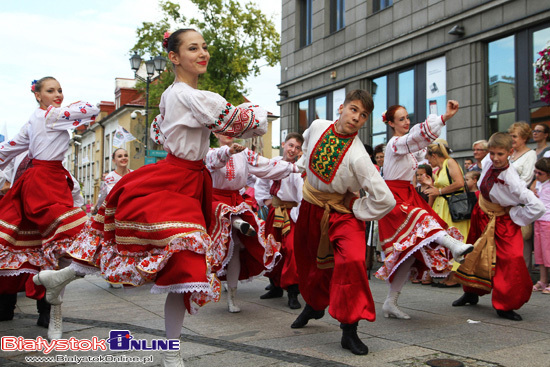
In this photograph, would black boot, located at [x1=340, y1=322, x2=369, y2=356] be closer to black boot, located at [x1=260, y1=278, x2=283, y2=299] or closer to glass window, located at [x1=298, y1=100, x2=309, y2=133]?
black boot, located at [x1=260, y1=278, x2=283, y2=299]

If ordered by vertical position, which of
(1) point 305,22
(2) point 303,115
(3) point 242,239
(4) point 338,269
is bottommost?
(4) point 338,269

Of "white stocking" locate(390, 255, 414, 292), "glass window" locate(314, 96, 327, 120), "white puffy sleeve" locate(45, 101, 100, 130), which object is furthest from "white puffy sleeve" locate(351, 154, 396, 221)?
"glass window" locate(314, 96, 327, 120)

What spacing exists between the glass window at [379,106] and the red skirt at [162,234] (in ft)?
43.6

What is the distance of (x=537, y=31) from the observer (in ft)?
38.1

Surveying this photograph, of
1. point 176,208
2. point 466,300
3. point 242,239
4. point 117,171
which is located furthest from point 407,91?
point 176,208

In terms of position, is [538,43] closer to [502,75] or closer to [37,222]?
[502,75]

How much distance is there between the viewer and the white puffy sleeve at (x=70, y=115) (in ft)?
16.0

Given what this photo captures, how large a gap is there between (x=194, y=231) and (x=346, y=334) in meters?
1.52

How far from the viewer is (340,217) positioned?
457 centimetres

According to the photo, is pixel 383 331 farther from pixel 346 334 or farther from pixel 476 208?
pixel 476 208

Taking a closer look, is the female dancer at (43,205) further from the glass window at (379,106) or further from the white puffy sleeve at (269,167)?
the glass window at (379,106)

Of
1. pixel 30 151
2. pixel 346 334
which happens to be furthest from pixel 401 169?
pixel 30 151

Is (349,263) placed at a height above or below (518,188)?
below

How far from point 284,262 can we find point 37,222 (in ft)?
9.32
